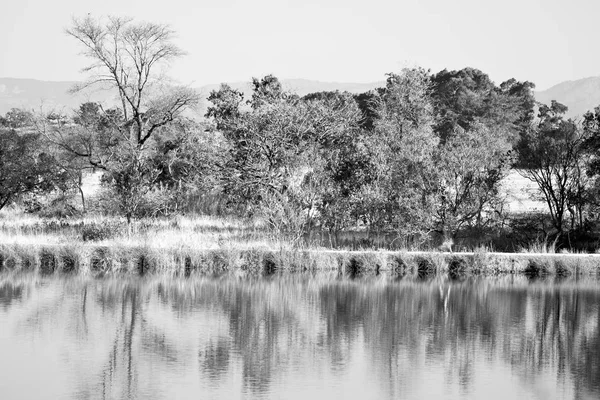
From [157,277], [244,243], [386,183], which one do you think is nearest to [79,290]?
[157,277]

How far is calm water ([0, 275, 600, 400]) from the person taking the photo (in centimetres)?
1675

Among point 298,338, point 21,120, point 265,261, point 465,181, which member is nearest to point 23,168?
point 21,120

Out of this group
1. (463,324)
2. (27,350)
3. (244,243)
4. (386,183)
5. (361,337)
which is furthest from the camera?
(386,183)

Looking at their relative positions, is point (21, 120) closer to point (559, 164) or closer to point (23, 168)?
point (23, 168)

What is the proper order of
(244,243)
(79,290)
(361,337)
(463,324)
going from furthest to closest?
(244,243) → (79,290) → (463,324) → (361,337)

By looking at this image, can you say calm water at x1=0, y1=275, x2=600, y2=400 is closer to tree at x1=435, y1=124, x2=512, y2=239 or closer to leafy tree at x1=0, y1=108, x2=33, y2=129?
tree at x1=435, y1=124, x2=512, y2=239

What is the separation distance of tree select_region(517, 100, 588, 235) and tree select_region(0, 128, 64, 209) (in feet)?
59.2

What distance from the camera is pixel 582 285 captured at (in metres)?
28.4

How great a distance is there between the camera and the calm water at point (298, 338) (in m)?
16.8

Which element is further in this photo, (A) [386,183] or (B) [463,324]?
(A) [386,183]

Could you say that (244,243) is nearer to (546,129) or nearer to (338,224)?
(338,224)

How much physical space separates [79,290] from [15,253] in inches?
176

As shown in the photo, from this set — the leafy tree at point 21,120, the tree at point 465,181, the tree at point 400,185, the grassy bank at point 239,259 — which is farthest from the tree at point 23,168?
the tree at point 465,181

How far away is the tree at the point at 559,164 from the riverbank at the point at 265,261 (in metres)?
3.90
